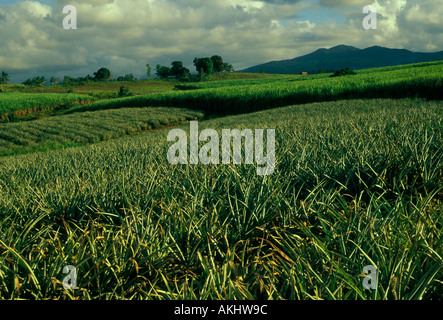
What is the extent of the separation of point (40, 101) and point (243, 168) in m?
55.8

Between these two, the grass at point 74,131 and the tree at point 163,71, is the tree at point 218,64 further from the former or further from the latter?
the grass at point 74,131

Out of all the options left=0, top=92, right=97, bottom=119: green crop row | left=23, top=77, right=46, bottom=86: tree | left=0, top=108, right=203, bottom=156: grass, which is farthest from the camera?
left=23, top=77, right=46, bottom=86: tree

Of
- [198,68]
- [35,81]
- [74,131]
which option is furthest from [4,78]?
[74,131]

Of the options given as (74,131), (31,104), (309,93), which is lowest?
(74,131)

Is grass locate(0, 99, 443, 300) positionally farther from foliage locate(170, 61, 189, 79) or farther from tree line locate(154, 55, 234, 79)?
foliage locate(170, 61, 189, 79)

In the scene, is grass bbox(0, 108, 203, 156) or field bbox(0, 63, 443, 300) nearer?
field bbox(0, 63, 443, 300)

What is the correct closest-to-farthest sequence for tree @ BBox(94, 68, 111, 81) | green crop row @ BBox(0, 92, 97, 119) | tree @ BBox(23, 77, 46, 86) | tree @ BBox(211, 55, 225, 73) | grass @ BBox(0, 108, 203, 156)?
grass @ BBox(0, 108, 203, 156)
green crop row @ BBox(0, 92, 97, 119)
tree @ BBox(23, 77, 46, 86)
tree @ BBox(94, 68, 111, 81)
tree @ BBox(211, 55, 225, 73)

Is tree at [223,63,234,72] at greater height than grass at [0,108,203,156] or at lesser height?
greater

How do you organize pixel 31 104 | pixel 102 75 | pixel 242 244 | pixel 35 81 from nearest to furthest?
pixel 242 244, pixel 31 104, pixel 35 81, pixel 102 75

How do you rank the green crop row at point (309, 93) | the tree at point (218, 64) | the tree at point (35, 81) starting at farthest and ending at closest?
the tree at point (218, 64)
the tree at point (35, 81)
the green crop row at point (309, 93)

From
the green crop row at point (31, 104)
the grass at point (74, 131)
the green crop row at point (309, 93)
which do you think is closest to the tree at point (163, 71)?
the green crop row at point (31, 104)

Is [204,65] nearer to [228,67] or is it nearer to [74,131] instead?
[228,67]

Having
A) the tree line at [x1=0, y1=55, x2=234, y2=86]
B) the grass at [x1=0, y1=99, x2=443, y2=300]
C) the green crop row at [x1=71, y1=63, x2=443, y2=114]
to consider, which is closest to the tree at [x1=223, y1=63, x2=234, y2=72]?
the tree line at [x1=0, y1=55, x2=234, y2=86]

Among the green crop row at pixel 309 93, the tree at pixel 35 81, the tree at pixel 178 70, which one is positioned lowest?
the green crop row at pixel 309 93
